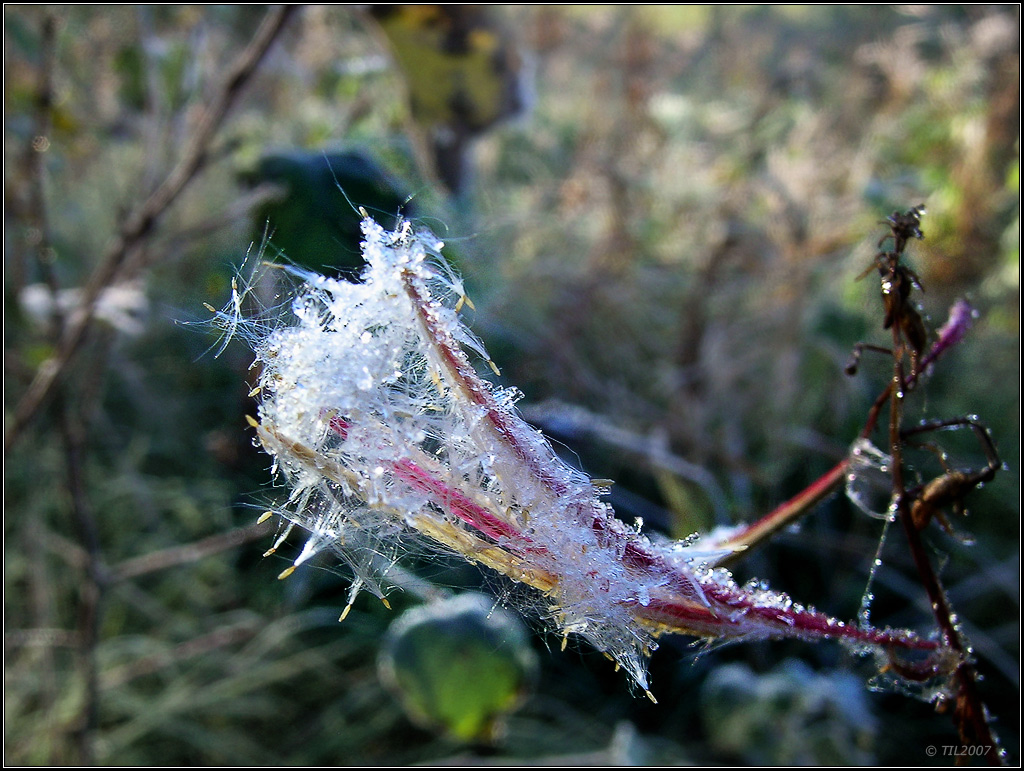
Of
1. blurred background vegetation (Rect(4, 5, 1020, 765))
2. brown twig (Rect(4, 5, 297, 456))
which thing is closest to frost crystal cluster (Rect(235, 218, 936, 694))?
blurred background vegetation (Rect(4, 5, 1020, 765))

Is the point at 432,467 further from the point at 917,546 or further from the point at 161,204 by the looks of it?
the point at 161,204

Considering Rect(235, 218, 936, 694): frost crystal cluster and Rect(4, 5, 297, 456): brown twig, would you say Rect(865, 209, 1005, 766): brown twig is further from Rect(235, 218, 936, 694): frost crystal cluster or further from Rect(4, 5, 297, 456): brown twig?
Rect(4, 5, 297, 456): brown twig

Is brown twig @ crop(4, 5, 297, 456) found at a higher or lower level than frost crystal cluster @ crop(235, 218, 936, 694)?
higher

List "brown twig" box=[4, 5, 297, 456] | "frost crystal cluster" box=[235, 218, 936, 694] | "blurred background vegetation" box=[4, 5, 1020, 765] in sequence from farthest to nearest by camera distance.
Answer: "blurred background vegetation" box=[4, 5, 1020, 765], "brown twig" box=[4, 5, 297, 456], "frost crystal cluster" box=[235, 218, 936, 694]

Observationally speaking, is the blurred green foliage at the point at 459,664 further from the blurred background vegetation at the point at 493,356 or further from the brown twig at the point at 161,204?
the brown twig at the point at 161,204

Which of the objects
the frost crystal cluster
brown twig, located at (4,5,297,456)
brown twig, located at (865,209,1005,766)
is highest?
brown twig, located at (4,5,297,456)

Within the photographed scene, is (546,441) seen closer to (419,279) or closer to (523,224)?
(419,279)

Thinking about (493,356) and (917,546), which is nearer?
(917,546)

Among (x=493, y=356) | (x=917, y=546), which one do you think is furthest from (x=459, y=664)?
(x=917, y=546)
